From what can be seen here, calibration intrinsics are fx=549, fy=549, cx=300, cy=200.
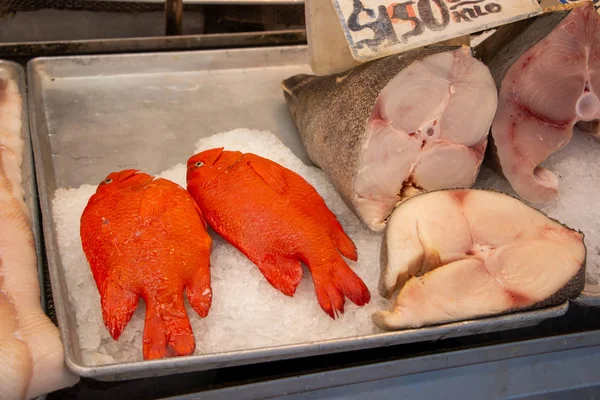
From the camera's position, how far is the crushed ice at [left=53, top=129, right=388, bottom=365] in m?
1.60

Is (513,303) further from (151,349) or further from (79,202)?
(79,202)

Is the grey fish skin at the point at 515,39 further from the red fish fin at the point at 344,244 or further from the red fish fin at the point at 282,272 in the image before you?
the red fish fin at the point at 282,272

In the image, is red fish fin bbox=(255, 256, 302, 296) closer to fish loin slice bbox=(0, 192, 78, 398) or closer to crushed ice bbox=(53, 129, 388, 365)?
crushed ice bbox=(53, 129, 388, 365)

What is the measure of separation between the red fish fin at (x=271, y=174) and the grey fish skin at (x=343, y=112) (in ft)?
0.74

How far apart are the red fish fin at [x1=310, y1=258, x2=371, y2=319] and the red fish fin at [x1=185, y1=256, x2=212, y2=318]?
32 centimetres

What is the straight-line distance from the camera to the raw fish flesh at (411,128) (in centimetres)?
190

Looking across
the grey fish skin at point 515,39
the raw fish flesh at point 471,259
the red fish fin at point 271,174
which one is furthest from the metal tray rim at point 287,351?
the grey fish skin at point 515,39

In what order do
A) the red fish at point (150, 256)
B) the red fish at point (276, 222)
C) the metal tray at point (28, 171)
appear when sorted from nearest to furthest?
1. the red fish at point (150, 256)
2. the red fish at point (276, 222)
3. the metal tray at point (28, 171)

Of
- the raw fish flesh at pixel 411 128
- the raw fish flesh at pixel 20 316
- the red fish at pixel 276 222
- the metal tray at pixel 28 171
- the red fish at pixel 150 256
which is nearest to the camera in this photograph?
the raw fish flesh at pixel 20 316

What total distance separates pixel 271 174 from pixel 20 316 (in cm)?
89

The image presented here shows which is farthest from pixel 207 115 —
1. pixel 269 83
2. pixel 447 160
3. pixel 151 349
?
pixel 151 349

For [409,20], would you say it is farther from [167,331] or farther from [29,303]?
[29,303]

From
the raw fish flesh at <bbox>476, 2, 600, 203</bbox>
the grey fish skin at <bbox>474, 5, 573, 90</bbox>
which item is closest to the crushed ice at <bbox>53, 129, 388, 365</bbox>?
the raw fish flesh at <bbox>476, 2, 600, 203</bbox>

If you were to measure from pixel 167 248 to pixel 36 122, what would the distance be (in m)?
0.98
